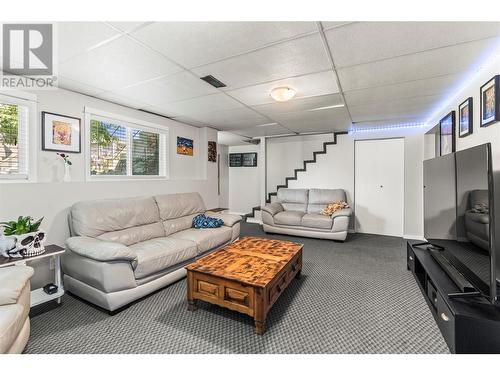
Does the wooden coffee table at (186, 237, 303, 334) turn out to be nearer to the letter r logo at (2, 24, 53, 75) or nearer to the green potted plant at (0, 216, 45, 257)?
the green potted plant at (0, 216, 45, 257)

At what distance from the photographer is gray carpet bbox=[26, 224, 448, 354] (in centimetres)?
169

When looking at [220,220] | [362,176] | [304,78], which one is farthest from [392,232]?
[304,78]

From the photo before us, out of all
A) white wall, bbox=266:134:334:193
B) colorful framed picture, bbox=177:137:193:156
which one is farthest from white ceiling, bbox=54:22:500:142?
white wall, bbox=266:134:334:193

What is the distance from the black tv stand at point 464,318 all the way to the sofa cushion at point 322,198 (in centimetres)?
316

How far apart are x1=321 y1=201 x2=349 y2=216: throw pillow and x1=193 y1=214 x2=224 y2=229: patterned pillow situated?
91.3 inches

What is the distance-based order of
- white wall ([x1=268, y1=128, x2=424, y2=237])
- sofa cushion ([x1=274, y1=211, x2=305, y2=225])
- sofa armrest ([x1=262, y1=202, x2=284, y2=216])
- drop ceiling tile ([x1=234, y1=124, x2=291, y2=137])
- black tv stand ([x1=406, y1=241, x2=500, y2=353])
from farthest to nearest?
sofa armrest ([x1=262, y1=202, x2=284, y2=216]) → drop ceiling tile ([x1=234, y1=124, x2=291, y2=137]) → sofa cushion ([x1=274, y1=211, x2=305, y2=225]) → white wall ([x1=268, y1=128, x2=424, y2=237]) → black tv stand ([x1=406, y1=241, x2=500, y2=353])

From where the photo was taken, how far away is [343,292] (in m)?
2.52

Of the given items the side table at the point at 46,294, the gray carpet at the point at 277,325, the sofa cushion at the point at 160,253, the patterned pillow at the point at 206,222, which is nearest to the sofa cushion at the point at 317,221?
the gray carpet at the point at 277,325

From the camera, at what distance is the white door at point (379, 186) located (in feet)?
15.9

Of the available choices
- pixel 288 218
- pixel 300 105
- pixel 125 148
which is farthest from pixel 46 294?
pixel 288 218

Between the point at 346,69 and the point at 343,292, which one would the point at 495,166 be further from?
the point at 343,292

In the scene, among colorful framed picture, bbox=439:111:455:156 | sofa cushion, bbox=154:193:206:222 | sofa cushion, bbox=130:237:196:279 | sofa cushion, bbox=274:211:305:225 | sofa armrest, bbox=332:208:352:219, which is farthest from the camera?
sofa cushion, bbox=274:211:305:225

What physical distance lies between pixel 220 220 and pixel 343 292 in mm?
2027

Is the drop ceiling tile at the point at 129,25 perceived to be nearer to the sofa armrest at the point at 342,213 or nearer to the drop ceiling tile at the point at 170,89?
the drop ceiling tile at the point at 170,89
